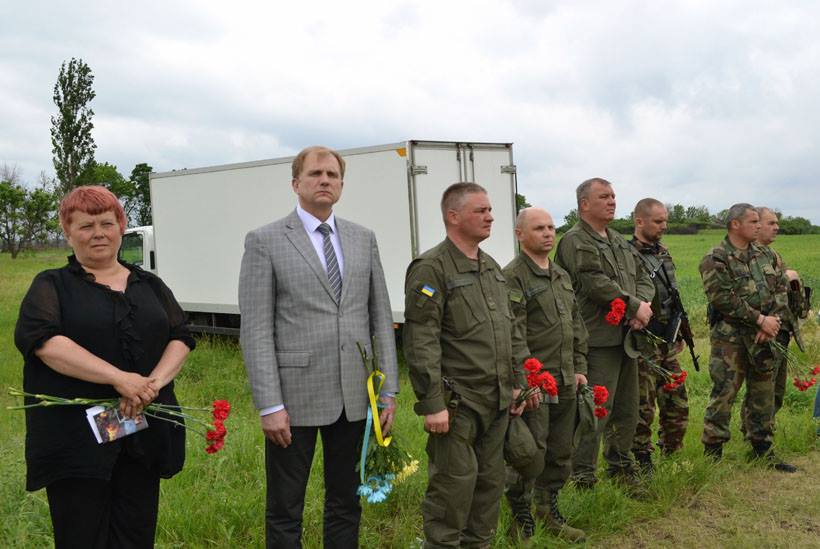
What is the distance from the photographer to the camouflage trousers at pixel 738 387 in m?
5.57

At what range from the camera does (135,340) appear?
2.86 metres

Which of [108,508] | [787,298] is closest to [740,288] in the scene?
[787,298]

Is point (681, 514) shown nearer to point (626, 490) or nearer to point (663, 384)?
point (626, 490)

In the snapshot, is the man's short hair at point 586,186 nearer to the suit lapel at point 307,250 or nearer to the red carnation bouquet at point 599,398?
the red carnation bouquet at point 599,398

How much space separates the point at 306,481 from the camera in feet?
10.6

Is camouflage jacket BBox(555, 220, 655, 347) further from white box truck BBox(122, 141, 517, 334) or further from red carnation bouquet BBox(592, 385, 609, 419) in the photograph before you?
white box truck BBox(122, 141, 517, 334)

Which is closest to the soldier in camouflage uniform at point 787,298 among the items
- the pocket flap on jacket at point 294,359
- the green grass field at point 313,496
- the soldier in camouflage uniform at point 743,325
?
the soldier in camouflage uniform at point 743,325

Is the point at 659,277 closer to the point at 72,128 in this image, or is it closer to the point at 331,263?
the point at 331,263

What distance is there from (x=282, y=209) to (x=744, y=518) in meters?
7.68

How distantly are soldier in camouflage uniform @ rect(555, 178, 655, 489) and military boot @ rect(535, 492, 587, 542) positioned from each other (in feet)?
1.83

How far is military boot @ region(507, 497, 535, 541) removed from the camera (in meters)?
4.16

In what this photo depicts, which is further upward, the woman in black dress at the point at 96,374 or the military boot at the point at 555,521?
the woman in black dress at the point at 96,374

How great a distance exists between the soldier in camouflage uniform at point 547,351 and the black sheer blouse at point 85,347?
1964 mm

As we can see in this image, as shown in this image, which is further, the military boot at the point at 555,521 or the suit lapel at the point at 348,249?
the military boot at the point at 555,521
